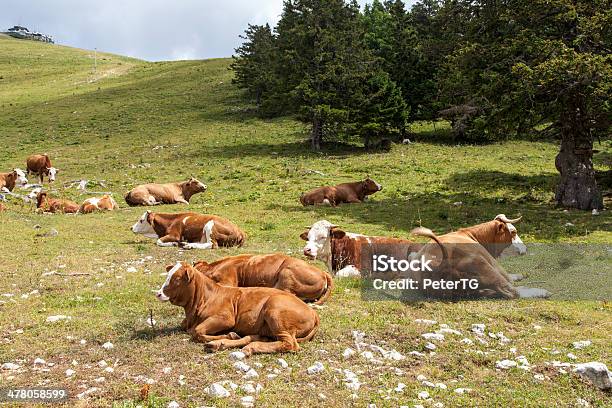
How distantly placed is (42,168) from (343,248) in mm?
23862

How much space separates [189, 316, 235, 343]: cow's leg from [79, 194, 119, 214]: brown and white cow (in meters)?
14.7

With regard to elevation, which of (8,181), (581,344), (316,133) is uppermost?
(316,133)

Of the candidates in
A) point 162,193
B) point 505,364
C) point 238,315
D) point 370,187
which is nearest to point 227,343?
point 238,315

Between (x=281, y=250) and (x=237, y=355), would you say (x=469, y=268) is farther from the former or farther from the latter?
(x=281, y=250)

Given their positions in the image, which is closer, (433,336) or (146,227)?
(433,336)

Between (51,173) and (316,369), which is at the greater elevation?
(51,173)

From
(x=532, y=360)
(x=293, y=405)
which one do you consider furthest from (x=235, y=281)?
(x=532, y=360)

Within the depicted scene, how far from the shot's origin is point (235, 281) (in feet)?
31.2

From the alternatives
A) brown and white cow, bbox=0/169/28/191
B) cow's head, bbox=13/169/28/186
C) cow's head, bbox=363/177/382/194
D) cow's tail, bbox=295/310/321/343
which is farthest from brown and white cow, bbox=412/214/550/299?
cow's head, bbox=13/169/28/186

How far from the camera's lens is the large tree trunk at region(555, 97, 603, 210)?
65.8 ft

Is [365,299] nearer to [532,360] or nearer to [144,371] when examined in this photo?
[532,360]

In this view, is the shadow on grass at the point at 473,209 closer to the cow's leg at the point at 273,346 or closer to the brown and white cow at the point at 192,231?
the brown and white cow at the point at 192,231

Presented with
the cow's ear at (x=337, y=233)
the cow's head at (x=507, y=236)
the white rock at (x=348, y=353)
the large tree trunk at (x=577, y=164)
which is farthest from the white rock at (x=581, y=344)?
the large tree trunk at (x=577, y=164)

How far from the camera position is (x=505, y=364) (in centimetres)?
696
